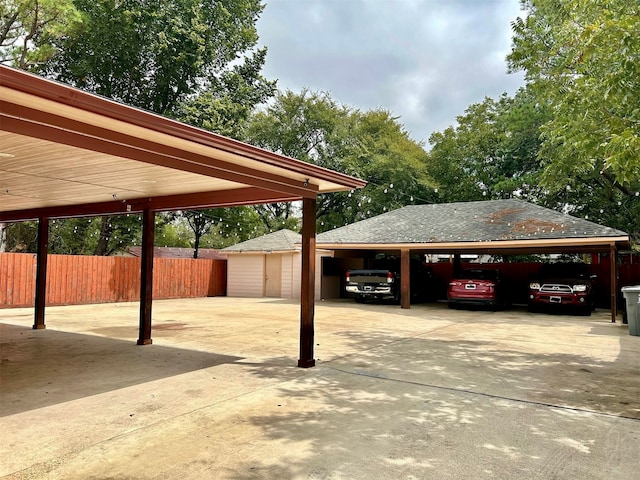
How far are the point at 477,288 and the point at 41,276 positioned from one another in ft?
39.4

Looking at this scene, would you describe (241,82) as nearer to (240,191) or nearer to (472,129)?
(472,129)

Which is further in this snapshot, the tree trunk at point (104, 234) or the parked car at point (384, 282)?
the tree trunk at point (104, 234)

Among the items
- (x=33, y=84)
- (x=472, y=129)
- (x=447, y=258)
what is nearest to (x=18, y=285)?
(x=33, y=84)

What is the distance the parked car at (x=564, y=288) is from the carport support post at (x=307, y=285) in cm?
993

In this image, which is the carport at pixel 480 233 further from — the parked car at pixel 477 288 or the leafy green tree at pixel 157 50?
the leafy green tree at pixel 157 50

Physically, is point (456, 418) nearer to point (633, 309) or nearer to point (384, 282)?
point (633, 309)

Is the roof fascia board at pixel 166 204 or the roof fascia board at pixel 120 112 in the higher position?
the roof fascia board at pixel 120 112

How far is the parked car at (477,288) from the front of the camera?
13.8 m

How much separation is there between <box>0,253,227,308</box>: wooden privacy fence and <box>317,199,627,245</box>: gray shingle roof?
6.85 metres

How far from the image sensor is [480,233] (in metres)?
14.1

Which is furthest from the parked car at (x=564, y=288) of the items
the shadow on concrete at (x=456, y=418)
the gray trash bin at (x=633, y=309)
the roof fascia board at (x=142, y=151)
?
the roof fascia board at (x=142, y=151)

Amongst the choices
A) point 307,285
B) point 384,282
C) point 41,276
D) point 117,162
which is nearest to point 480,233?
point 384,282

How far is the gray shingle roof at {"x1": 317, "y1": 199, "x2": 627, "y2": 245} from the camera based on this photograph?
42.2 feet

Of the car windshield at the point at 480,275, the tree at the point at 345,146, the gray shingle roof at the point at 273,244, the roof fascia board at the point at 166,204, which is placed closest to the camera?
the roof fascia board at the point at 166,204
